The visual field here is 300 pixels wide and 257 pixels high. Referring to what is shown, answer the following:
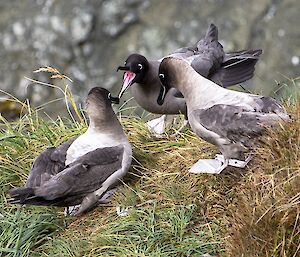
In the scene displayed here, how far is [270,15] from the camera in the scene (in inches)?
376

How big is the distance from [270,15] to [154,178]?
164 inches

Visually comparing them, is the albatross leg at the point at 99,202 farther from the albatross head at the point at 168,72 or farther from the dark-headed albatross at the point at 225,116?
the albatross head at the point at 168,72

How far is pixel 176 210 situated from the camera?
17.5 ft

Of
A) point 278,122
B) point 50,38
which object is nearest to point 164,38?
point 50,38

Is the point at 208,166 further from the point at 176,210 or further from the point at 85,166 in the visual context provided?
the point at 85,166

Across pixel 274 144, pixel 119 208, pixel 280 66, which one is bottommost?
pixel 280 66

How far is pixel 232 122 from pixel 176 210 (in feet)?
1.81

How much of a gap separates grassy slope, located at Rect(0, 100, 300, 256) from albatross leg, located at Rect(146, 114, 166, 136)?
0.09 metres

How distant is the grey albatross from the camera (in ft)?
21.6

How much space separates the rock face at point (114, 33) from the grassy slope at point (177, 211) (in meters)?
3.36

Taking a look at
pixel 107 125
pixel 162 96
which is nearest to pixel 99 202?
pixel 107 125

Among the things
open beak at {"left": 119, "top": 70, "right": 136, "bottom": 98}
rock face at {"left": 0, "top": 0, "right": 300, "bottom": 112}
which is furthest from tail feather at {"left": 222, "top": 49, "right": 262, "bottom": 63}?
rock face at {"left": 0, "top": 0, "right": 300, "bottom": 112}

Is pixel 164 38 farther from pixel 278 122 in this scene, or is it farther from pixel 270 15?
pixel 278 122

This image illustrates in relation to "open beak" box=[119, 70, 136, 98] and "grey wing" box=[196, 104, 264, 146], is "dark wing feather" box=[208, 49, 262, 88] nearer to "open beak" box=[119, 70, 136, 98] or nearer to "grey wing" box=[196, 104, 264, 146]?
"open beak" box=[119, 70, 136, 98]
